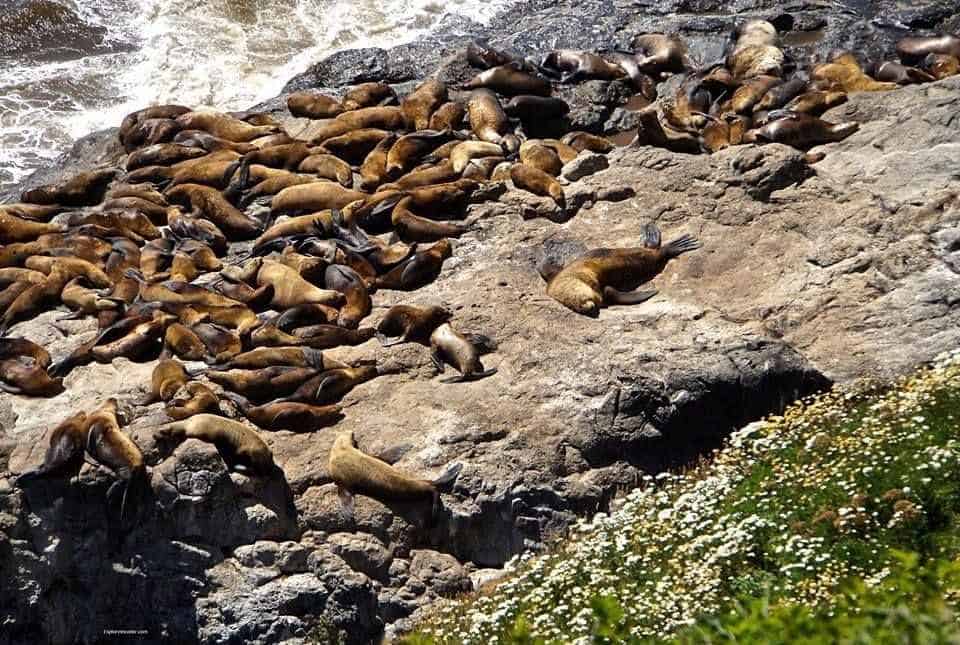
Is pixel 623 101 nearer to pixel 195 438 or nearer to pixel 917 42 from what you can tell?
pixel 917 42

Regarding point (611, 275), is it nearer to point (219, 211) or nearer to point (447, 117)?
point (447, 117)

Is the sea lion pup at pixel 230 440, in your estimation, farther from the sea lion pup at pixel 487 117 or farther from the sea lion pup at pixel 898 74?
the sea lion pup at pixel 898 74

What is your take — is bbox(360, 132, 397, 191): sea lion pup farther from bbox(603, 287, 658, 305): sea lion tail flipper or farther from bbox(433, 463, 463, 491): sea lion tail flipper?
bbox(433, 463, 463, 491): sea lion tail flipper

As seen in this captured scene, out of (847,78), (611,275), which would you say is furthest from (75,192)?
(847,78)

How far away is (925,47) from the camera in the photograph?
49.6ft

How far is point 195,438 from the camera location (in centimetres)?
916

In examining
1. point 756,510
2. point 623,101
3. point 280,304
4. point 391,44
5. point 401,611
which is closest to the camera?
point 756,510

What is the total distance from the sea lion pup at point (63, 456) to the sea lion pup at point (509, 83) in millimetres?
7394

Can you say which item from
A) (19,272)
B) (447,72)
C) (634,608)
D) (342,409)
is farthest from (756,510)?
(447,72)

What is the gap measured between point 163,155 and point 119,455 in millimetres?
5835

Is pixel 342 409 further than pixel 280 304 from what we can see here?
No

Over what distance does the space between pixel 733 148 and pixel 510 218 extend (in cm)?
234

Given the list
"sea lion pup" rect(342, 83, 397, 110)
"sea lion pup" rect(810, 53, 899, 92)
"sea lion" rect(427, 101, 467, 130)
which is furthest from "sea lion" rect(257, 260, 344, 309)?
"sea lion pup" rect(810, 53, 899, 92)

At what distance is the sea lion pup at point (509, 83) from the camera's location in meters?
14.9
